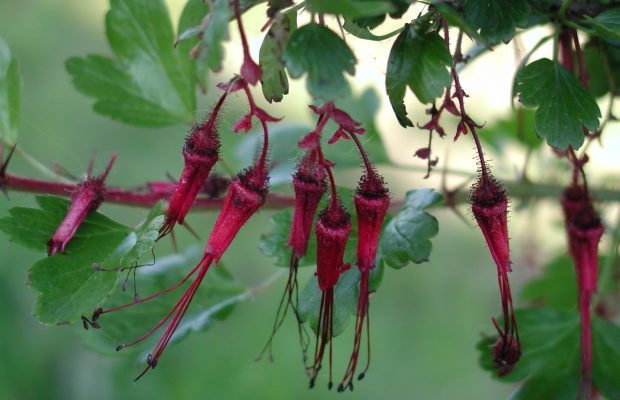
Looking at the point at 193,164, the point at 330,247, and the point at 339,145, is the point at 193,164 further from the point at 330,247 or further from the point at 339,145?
the point at 339,145

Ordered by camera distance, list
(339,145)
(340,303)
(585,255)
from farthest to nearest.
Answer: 1. (339,145)
2. (585,255)
3. (340,303)

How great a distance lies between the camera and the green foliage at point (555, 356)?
2.93ft

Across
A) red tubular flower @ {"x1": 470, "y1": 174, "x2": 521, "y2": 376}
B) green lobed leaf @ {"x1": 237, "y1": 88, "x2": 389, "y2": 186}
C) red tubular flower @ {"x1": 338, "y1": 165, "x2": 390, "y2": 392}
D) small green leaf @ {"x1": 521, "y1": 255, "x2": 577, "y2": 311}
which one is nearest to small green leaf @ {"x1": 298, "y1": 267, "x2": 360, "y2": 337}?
red tubular flower @ {"x1": 338, "y1": 165, "x2": 390, "y2": 392}

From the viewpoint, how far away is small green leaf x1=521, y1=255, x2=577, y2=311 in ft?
4.12

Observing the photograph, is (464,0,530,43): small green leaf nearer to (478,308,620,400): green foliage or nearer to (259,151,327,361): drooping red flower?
(259,151,327,361): drooping red flower

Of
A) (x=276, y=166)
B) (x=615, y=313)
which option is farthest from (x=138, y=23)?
(x=615, y=313)

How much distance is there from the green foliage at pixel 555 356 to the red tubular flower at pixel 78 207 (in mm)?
502

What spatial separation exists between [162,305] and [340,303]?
1.04 feet

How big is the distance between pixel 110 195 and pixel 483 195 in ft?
1.33

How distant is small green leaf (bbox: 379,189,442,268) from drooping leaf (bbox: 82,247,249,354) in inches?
9.0

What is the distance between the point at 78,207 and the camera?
0.78 meters

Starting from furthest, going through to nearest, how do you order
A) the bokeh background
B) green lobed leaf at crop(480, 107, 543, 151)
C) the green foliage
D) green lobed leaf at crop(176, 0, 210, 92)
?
the bokeh background < green lobed leaf at crop(480, 107, 543, 151) < the green foliage < green lobed leaf at crop(176, 0, 210, 92)

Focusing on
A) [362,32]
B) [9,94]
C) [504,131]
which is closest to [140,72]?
[9,94]

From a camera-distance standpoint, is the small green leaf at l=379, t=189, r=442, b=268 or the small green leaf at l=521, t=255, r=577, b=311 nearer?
the small green leaf at l=379, t=189, r=442, b=268
